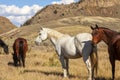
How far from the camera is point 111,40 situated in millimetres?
12797

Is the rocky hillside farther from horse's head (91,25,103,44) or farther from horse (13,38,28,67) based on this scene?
horse's head (91,25,103,44)

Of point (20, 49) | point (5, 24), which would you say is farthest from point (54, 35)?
point (5, 24)

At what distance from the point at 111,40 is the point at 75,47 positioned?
1.71 m

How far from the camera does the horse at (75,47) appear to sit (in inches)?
522

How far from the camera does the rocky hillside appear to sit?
128 meters

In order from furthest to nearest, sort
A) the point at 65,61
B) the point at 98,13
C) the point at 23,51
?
the point at 98,13 → the point at 23,51 → the point at 65,61

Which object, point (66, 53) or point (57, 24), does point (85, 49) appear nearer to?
point (66, 53)

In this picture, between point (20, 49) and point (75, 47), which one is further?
point (20, 49)

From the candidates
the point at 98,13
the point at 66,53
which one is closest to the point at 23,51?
the point at 66,53

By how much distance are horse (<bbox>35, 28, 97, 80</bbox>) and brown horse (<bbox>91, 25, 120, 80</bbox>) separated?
15.6 inches

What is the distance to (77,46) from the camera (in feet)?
44.9

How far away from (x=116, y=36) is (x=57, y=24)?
88.0m

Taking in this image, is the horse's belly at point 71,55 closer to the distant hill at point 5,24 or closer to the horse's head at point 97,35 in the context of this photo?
the horse's head at point 97,35

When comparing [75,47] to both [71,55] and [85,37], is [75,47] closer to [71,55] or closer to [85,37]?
[71,55]
